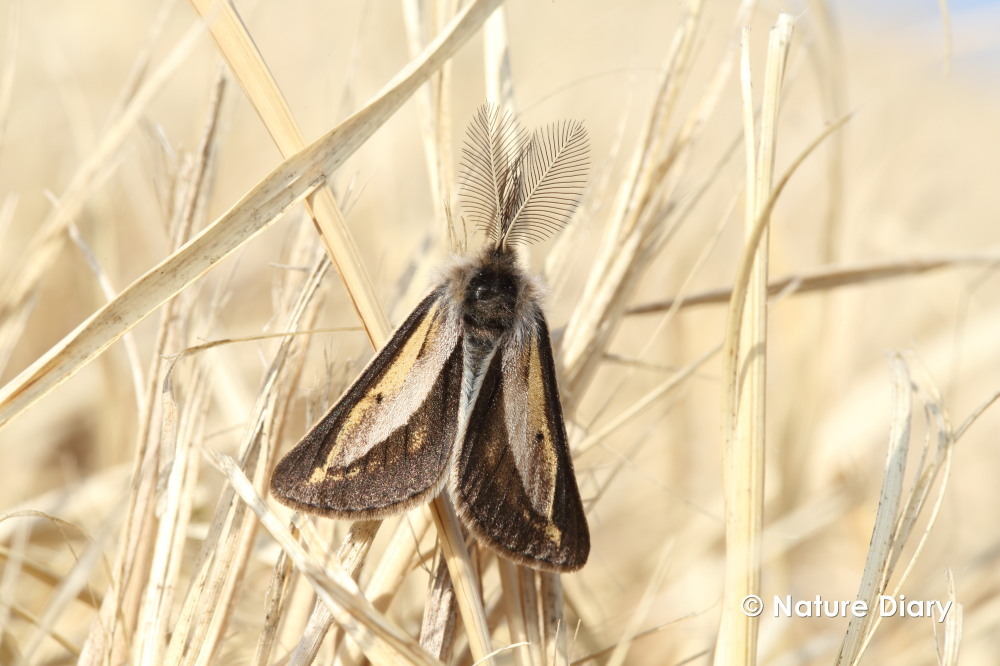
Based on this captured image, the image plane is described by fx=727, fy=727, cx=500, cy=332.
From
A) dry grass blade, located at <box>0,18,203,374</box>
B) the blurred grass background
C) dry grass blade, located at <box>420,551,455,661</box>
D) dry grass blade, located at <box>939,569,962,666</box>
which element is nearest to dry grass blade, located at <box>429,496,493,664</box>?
dry grass blade, located at <box>420,551,455,661</box>

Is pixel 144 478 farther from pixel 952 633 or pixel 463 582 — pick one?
pixel 952 633

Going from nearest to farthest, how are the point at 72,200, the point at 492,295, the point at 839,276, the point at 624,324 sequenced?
the point at 492,295, the point at 72,200, the point at 839,276, the point at 624,324

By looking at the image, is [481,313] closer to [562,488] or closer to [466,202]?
[466,202]

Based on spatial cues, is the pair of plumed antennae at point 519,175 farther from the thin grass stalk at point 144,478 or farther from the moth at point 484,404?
the thin grass stalk at point 144,478

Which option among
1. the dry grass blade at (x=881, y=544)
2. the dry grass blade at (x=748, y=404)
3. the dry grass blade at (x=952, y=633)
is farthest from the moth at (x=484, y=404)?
the dry grass blade at (x=952, y=633)

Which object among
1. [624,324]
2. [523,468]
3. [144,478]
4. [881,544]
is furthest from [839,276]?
[624,324]

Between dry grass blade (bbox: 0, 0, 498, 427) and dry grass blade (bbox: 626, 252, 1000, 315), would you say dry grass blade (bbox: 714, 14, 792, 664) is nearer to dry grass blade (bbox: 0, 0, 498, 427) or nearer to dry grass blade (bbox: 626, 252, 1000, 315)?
dry grass blade (bbox: 0, 0, 498, 427)
